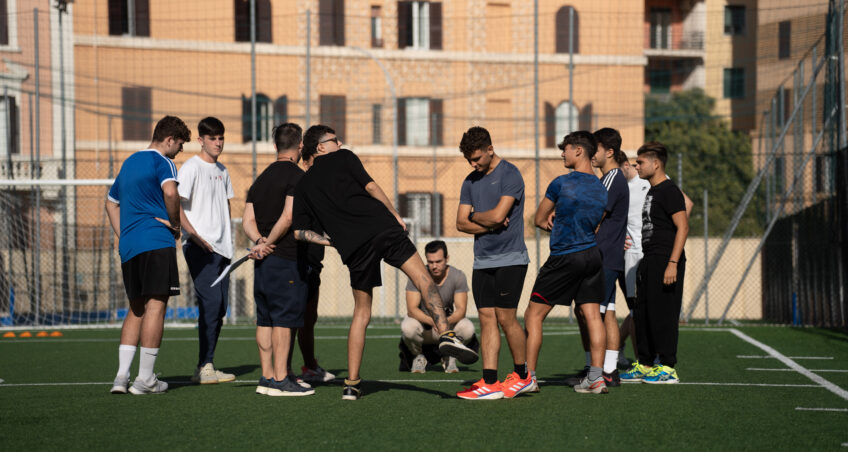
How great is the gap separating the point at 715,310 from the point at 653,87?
2644 cm

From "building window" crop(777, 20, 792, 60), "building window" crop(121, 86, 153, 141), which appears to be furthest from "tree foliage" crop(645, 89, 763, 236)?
"building window" crop(121, 86, 153, 141)

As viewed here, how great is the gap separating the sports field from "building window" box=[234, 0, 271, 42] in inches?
562

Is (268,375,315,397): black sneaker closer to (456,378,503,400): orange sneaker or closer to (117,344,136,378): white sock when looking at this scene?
(117,344,136,378): white sock

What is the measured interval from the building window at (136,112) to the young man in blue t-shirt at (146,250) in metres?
19.2

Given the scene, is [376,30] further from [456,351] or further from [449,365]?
[456,351]

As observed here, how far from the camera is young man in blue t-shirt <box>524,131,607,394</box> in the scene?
22.0 feet

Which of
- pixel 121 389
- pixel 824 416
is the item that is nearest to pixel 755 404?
pixel 824 416

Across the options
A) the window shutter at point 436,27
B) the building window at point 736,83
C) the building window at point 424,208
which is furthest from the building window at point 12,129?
the building window at point 736,83

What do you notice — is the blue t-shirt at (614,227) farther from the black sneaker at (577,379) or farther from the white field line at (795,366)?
the white field line at (795,366)

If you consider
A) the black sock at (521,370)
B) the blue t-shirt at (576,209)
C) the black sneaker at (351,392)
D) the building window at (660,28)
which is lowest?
the black sneaker at (351,392)

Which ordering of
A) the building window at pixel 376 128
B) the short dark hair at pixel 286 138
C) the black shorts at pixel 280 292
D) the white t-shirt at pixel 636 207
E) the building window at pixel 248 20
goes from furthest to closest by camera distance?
the building window at pixel 376 128
the building window at pixel 248 20
the white t-shirt at pixel 636 207
the short dark hair at pixel 286 138
the black shorts at pixel 280 292

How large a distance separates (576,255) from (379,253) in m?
1.37

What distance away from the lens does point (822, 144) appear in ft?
49.1

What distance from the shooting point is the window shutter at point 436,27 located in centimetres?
2995
